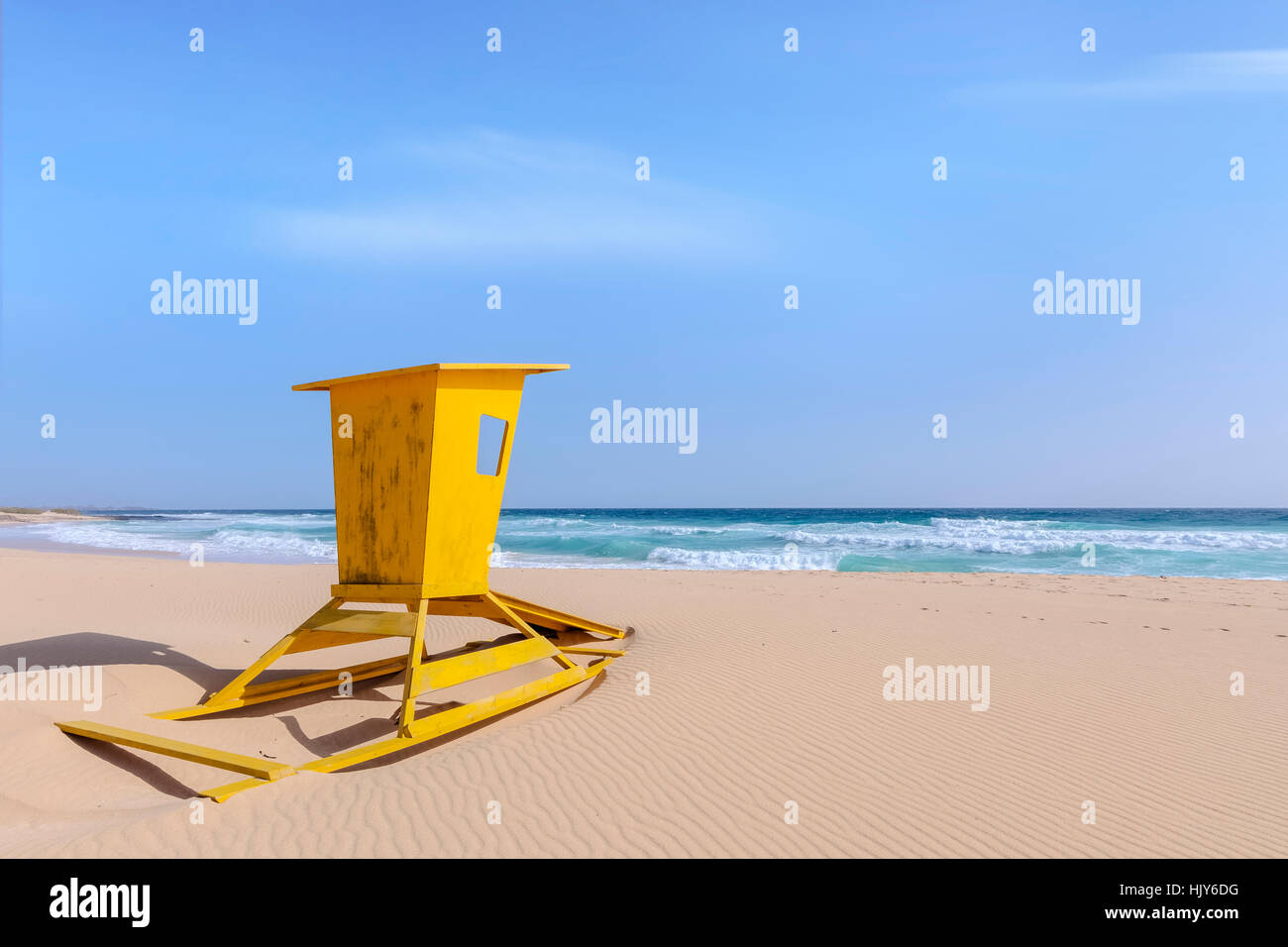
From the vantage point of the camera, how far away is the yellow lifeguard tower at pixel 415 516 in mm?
5891

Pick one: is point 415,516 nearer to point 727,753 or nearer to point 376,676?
point 376,676

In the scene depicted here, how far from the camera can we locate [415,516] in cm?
596

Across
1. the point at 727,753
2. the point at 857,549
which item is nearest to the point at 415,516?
the point at 727,753

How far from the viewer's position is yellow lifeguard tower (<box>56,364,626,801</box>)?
589 centimetres

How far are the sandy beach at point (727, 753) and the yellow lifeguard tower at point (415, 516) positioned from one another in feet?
1.61

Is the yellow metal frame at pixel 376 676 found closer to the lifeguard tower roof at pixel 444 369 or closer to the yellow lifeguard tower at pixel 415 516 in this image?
the yellow lifeguard tower at pixel 415 516

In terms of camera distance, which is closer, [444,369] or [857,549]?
[444,369]

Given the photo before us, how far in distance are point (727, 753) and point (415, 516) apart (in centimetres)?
318

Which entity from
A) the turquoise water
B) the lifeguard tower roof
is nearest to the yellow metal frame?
the lifeguard tower roof

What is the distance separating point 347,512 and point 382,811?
283 cm

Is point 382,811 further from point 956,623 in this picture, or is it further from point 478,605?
point 956,623

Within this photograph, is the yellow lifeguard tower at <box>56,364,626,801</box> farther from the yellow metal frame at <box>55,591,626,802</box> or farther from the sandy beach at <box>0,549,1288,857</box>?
the sandy beach at <box>0,549,1288,857</box>

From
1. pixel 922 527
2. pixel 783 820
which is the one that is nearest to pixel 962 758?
pixel 783 820
